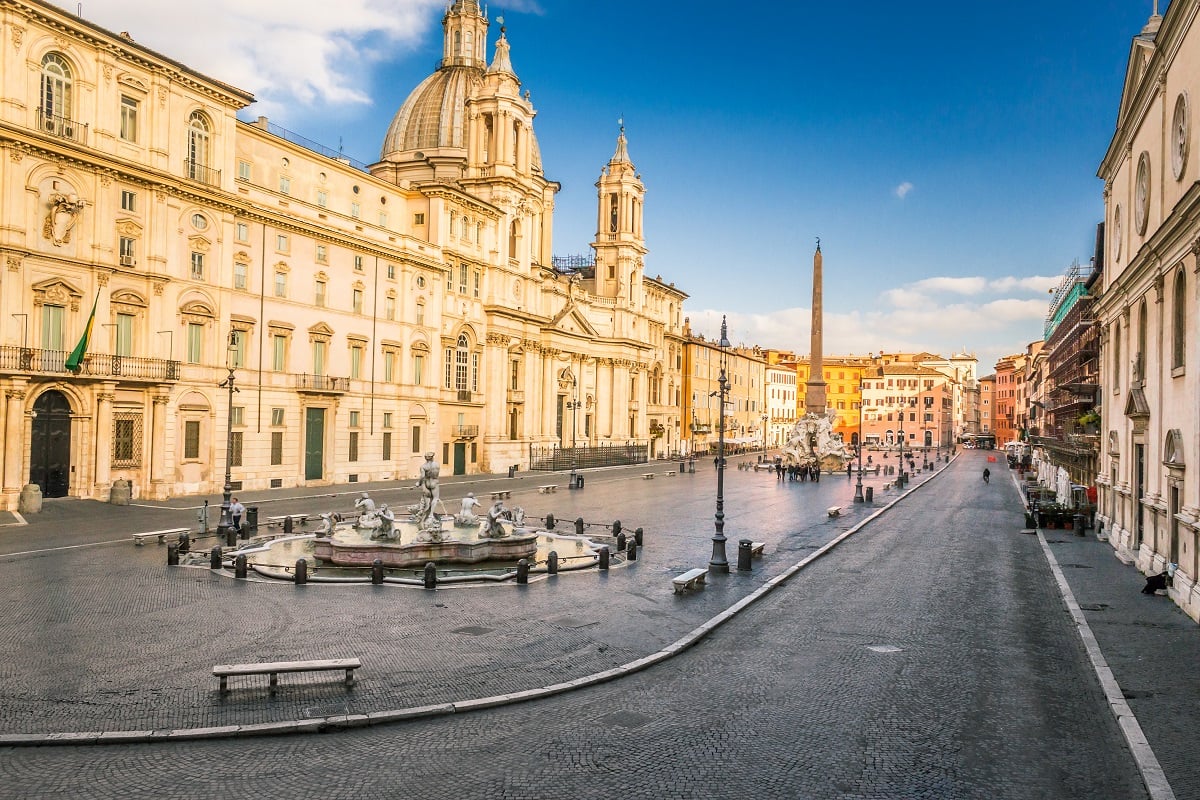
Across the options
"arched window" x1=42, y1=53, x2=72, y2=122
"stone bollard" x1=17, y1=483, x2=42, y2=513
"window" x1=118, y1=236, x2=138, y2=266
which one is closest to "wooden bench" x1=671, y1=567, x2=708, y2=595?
"stone bollard" x1=17, y1=483, x2=42, y2=513

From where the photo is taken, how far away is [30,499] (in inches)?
1204

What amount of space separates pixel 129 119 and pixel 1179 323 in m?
38.9

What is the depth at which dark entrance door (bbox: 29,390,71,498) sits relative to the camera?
32.6 metres

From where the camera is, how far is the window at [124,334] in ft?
117

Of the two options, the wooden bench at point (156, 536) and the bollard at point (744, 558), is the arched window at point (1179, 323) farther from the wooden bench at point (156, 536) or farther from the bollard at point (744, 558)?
the wooden bench at point (156, 536)

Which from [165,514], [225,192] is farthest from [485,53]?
[165,514]

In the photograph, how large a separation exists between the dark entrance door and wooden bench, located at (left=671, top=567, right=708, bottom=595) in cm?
2674

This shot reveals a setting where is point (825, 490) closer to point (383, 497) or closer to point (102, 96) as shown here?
point (383, 497)

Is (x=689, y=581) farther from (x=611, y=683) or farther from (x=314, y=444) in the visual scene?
(x=314, y=444)

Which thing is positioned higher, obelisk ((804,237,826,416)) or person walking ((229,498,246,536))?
obelisk ((804,237,826,416))

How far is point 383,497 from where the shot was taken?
41094 millimetres

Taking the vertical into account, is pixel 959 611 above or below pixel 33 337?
below

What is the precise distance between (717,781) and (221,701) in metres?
6.80

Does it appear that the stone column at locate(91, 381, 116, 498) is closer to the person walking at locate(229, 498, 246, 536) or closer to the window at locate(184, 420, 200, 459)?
the window at locate(184, 420, 200, 459)
